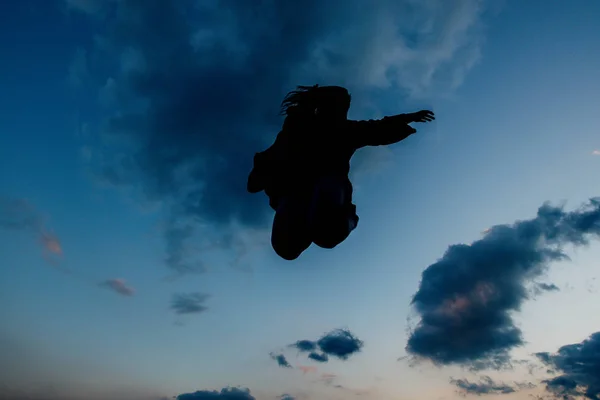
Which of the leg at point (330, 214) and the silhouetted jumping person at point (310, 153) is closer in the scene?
the leg at point (330, 214)

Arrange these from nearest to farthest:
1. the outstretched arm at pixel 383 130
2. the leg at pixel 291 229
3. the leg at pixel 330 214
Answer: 1. the leg at pixel 330 214
2. the leg at pixel 291 229
3. the outstretched arm at pixel 383 130

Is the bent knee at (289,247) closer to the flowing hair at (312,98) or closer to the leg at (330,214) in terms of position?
the leg at (330,214)

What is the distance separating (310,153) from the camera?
453 centimetres

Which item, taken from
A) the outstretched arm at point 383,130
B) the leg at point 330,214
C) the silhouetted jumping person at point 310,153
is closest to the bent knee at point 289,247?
the silhouetted jumping person at point 310,153

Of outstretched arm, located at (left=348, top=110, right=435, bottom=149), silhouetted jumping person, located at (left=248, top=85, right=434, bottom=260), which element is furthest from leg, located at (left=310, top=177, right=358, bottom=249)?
outstretched arm, located at (left=348, top=110, right=435, bottom=149)

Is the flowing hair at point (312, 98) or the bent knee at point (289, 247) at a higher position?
the flowing hair at point (312, 98)

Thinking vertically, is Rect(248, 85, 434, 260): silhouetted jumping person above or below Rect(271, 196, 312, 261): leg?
above

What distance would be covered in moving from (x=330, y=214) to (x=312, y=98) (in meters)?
1.41

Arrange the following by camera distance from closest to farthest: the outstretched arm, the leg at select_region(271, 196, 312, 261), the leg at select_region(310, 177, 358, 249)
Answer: the leg at select_region(310, 177, 358, 249)
the leg at select_region(271, 196, 312, 261)
the outstretched arm

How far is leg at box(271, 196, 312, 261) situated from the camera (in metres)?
4.28

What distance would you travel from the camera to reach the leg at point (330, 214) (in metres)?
3.99

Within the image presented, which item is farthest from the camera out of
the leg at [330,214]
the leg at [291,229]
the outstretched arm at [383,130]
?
the outstretched arm at [383,130]

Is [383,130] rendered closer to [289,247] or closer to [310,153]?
[310,153]

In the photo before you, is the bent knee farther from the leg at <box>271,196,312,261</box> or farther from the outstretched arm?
the outstretched arm
